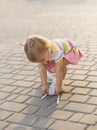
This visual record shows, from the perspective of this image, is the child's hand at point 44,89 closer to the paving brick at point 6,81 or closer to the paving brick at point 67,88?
the paving brick at point 67,88

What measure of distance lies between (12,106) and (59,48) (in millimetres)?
889

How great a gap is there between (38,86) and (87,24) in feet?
17.0

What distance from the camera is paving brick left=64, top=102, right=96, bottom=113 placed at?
4036 millimetres

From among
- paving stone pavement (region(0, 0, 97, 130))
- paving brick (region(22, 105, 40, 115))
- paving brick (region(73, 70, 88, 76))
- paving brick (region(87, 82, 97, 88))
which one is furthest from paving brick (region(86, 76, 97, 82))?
paving brick (region(22, 105, 40, 115))

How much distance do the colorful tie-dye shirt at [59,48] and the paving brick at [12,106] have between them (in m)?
0.68

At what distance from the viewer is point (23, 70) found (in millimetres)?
5699

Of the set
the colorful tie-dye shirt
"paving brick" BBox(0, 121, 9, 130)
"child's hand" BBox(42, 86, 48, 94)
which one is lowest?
"paving brick" BBox(0, 121, 9, 130)

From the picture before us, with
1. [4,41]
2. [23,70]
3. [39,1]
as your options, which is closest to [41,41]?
[23,70]

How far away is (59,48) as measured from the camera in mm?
4484

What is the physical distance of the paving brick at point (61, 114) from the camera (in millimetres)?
3934

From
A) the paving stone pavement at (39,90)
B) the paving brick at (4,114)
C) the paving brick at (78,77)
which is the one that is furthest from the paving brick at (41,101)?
the paving brick at (78,77)

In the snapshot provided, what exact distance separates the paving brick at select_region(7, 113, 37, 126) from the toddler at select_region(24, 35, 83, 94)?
1.90 ft

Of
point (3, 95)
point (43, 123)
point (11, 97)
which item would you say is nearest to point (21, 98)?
point (11, 97)

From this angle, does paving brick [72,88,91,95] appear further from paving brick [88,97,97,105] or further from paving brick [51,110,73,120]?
paving brick [51,110,73,120]
